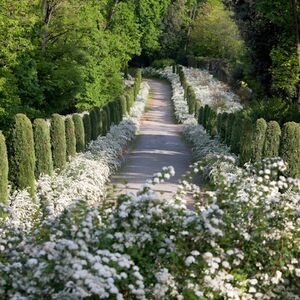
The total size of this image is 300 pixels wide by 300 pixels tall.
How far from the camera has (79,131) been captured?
1684cm

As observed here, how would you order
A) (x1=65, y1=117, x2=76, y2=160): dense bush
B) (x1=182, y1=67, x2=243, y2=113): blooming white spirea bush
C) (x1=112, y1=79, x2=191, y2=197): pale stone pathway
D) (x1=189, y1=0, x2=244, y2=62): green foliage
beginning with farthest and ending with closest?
(x1=189, y1=0, x2=244, y2=62): green foliage, (x1=182, y1=67, x2=243, y2=113): blooming white spirea bush, (x1=65, y1=117, x2=76, y2=160): dense bush, (x1=112, y1=79, x2=191, y2=197): pale stone pathway

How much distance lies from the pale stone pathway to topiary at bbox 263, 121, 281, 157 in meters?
2.38

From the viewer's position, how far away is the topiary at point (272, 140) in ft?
43.9

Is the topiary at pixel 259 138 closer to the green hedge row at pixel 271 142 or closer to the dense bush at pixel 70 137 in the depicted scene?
the green hedge row at pixel 271 142

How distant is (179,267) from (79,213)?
102 cm

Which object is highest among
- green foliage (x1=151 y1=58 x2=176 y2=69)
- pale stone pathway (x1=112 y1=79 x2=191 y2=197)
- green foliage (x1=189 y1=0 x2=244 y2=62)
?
green foliage (x1=189 y1=0 x2=244 y2=62)

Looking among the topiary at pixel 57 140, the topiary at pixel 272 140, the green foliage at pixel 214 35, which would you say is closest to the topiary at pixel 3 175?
the topiary at pixel 57 140

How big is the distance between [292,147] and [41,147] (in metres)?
5.61

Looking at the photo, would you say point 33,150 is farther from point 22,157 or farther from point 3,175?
point 3,175

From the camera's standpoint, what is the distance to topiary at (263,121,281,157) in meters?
13.4

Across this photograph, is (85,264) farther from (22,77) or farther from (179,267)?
(22,77)

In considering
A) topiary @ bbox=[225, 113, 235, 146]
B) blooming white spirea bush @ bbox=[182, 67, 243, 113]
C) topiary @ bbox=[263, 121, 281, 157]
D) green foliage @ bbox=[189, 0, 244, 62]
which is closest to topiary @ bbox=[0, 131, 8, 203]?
topiary @ bbox=[263, 121, 281, 157]

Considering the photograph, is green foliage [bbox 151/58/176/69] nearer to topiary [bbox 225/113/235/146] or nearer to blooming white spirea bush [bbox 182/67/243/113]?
blooming white spirea bush [bbox 182/67/243/113]

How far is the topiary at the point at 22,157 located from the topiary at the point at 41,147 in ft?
2.78
